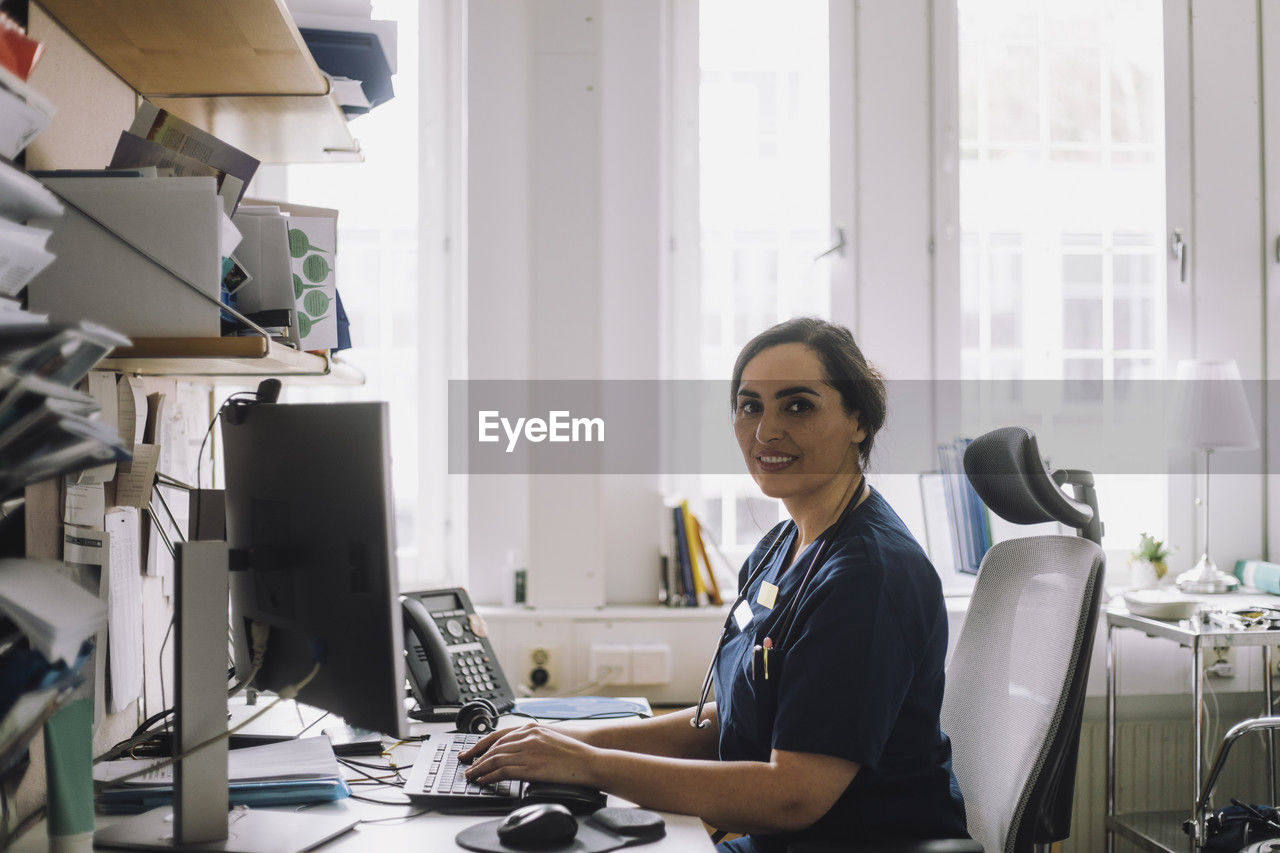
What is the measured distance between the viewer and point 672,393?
274 cm

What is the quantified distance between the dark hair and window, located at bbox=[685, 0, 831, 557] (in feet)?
3.86

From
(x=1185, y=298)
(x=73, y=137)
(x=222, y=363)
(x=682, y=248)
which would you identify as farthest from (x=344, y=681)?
(x=1185, y=298)

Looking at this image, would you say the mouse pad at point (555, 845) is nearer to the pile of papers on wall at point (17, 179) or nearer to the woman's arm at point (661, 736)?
the woman's arm at point (661, 736)

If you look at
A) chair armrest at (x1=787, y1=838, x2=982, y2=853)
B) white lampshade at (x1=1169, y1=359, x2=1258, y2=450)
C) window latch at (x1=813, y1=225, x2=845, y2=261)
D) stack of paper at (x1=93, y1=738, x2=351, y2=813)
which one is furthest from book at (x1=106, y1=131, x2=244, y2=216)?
white lampshade at (x1=1169, y1=359, x2=1258, y2=450)

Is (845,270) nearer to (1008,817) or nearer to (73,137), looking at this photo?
(1008,817)

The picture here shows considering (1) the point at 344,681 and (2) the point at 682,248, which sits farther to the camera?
(2) the point at 682,248

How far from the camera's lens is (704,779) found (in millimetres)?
1240

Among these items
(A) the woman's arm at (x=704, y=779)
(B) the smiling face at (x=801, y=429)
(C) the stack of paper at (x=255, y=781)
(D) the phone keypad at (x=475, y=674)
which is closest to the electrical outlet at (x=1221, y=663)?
(B) the smiling face at (x=801, y=429)

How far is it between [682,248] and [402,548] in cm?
120

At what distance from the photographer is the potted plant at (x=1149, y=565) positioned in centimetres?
267

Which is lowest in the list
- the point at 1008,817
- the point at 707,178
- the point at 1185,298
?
the point at 1008,817

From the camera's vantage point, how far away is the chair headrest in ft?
4.76

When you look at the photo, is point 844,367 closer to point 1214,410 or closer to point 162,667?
point 162,667

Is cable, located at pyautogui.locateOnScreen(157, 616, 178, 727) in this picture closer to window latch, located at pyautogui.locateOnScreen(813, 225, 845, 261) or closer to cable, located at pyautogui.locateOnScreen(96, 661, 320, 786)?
cable, located at pyautogui.locateOnScreen(96, 661, 320, 786)
